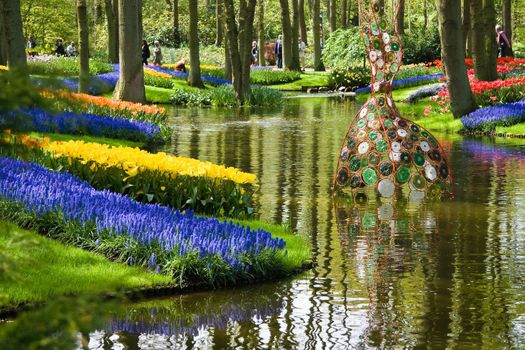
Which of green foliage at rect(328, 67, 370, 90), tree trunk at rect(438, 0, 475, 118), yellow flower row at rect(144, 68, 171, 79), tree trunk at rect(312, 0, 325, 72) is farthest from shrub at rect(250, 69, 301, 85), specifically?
tree trunk at rect(438, 0, 475, 118)

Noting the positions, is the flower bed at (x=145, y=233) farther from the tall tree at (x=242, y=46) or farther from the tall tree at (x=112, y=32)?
the tall tree at (x=112, y=32)

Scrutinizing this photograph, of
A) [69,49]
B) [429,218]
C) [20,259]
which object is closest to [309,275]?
[429,218]

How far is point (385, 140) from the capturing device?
42.8ft

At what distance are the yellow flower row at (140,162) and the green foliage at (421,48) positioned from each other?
3778 cm

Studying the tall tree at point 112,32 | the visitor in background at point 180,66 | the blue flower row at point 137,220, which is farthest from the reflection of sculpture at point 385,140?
the tall tree at point 112,32

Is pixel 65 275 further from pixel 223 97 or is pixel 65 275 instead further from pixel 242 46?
pixel 242 46

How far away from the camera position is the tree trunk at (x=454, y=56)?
22.1m

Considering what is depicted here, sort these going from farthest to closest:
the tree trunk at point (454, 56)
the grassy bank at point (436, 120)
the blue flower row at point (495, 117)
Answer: the blue flower row at point (495, 117)
the grassy bank at point (436, 120)
the tree trunk at point (454, 56)

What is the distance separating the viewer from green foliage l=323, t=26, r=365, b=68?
47438mm

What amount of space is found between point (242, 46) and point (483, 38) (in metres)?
10.5

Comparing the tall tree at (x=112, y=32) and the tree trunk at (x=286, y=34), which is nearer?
the tree trunk at (x=286, y=34)

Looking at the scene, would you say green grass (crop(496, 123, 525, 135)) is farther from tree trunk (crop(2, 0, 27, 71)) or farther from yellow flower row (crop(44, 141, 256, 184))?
yellow flower row (crop(44, 141, 256, 184))

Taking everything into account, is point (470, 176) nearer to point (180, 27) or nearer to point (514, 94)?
point (514, 94)

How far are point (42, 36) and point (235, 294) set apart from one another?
63.5 metres
